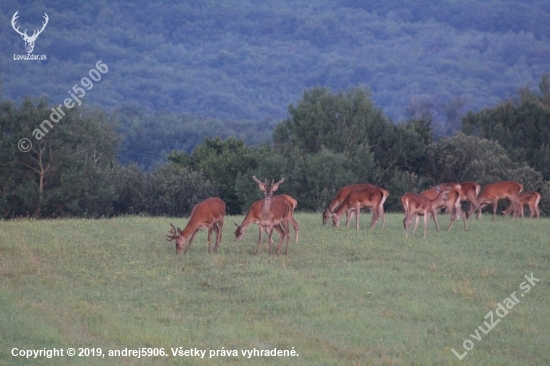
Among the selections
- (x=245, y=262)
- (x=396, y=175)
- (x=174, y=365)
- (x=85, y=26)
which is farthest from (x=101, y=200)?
(x=85, y=26)

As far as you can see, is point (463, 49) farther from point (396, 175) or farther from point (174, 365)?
point (174, 365)

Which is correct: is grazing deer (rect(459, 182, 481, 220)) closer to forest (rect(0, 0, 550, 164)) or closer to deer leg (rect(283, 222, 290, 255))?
deer leg (rect(283, 222, 290, 255))

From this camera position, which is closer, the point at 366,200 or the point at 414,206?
the point at 414,206

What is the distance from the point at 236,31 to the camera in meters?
180

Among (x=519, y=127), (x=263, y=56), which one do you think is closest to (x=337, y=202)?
(x=519, y=127)

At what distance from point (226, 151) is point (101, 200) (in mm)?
11100

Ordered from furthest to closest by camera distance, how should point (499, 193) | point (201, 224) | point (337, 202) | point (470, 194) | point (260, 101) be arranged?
point (260, 101), point (499, 193), point (470, 194), point (337, 202), point (201, 224)

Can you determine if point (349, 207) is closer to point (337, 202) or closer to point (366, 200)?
point (366, 200)

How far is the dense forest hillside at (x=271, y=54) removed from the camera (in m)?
129

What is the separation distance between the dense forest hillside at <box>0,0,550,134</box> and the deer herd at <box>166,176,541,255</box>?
87764 millimetres

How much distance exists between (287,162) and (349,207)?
21513 mm

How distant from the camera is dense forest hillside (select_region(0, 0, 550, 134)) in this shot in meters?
129

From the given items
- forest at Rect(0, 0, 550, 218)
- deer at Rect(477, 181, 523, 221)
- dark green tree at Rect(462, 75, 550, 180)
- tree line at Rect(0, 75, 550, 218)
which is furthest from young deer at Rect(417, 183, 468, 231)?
dark green tree at Rect(462, 75, 550, 180)

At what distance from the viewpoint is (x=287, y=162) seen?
43781mm
